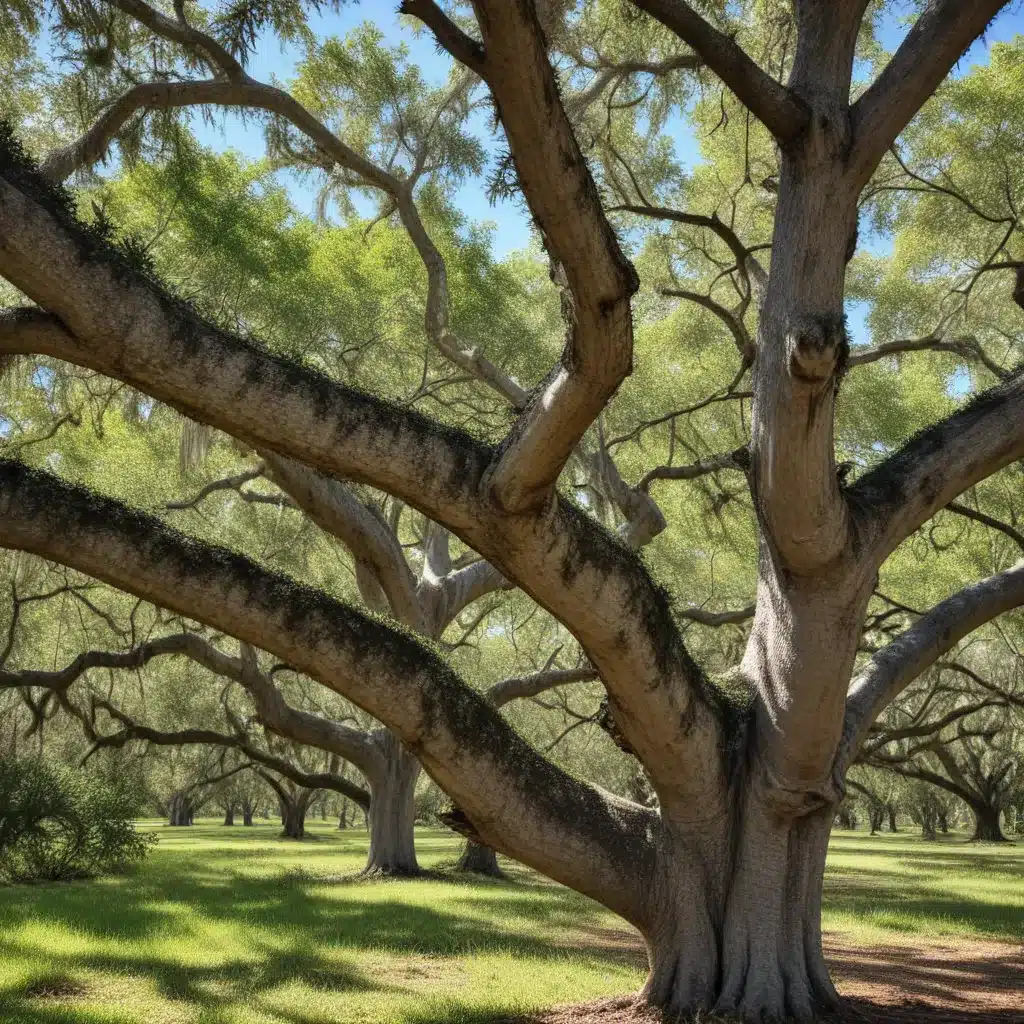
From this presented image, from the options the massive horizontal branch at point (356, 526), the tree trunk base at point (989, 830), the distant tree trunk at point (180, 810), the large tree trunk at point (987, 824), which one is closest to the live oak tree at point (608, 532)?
the massive horizontal branch at point (356, 526)

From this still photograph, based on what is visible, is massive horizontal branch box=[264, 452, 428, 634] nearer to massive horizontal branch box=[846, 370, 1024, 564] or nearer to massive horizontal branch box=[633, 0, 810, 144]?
massive horizontal branch box=[846, 370, 1024, 564]

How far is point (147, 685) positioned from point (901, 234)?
17.9 metres

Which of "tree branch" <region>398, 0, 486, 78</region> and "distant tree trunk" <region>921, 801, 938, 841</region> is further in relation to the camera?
"distant tree trunk" <region>921, 801, 938, 841</region>

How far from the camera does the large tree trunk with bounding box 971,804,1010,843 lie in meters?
34.2

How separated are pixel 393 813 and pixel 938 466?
11.9 meters

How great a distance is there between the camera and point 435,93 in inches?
572

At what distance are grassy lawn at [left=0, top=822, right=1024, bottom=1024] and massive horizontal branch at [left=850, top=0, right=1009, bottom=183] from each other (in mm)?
5352

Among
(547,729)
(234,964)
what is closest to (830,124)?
(234,964)

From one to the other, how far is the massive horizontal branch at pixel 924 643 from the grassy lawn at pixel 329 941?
2.58 m

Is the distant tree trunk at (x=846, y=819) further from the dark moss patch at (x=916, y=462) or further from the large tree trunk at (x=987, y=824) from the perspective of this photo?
the dark moss patch at (x=916, y=462)

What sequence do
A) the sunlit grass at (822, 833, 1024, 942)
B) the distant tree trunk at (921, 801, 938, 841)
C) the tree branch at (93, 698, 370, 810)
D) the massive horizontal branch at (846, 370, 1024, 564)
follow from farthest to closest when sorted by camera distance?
1. the distant tree trunk at (921, 801, 938, 841)
2. the tree branch at (93, 698, 370, 810)
3. the sunlit grass at (822, 833, 1024, 942)
4. the massive horizontal branch at (846, 370, 1024, 564)

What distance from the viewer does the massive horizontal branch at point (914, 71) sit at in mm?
5281

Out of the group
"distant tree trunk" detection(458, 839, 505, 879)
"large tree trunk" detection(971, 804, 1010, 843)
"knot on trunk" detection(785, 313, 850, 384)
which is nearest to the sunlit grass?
"distant tree trunk" detection(458, 839, 505, 879)

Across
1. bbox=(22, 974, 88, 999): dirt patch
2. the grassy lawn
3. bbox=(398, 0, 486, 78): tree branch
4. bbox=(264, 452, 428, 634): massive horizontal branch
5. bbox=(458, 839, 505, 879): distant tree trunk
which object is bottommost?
bbox=(22, 974, 88, 999): dirt patch
